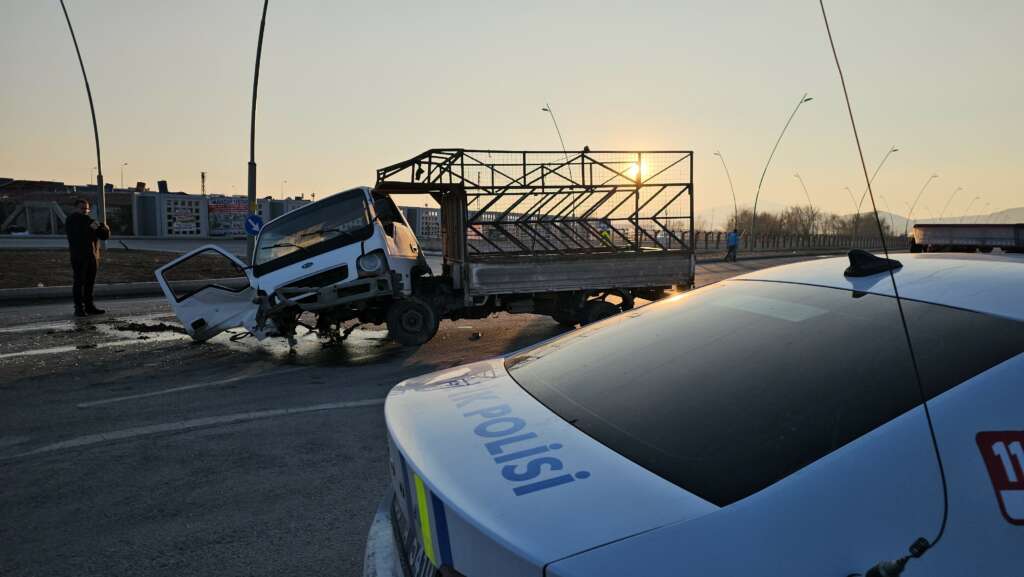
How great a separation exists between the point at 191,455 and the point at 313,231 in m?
4.42

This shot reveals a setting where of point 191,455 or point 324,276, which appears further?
point 324,276

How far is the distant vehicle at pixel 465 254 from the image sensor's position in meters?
8.45

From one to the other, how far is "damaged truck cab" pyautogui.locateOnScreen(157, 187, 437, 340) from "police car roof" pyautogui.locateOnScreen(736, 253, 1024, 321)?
6.41 meters

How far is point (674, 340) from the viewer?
2340mm

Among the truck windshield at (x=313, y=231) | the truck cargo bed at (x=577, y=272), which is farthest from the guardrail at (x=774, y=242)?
the truck windshield at (x=313, y=231)

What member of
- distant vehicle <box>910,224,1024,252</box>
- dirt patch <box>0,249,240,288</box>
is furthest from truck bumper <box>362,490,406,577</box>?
dirt patch <box>0,249,240,288</box>

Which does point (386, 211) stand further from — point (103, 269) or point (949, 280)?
point (103, 269)

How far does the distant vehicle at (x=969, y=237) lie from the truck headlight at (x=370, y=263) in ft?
18.4

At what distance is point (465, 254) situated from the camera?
9.35 m

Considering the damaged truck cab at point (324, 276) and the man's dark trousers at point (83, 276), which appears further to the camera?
the man's dark trousers at point (83, 276)

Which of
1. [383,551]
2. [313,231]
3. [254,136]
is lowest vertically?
[383,551]

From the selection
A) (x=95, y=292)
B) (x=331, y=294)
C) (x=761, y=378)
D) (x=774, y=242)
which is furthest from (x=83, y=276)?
(x=774, y=242)

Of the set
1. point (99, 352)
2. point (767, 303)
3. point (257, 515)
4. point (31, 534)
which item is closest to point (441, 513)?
point (767, 303)

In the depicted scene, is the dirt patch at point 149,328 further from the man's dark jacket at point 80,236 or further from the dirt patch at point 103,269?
the dirt patch at point 103,269
